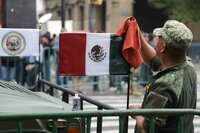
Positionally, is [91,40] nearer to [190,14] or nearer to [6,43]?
→ [6,43]

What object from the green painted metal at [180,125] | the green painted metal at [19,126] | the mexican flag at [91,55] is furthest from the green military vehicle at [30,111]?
the green painted metal at [180,125]

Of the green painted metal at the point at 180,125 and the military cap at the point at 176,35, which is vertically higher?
the military cap at the point at 176,35

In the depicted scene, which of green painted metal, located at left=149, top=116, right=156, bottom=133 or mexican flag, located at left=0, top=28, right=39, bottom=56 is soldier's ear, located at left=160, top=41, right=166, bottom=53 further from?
mexican flag, located at left=0, top=28, right=39, bottom=56

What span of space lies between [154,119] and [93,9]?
41.6 metres

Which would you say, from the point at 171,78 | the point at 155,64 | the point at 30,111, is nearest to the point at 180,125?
the point at 171,78

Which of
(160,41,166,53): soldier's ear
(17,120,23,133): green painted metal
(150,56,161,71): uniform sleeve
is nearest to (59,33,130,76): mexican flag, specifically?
(150,56,161,71): uniform sleeve

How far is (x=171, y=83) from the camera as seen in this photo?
3.88m

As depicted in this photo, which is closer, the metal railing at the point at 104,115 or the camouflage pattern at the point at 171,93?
the metal railing at the point at 104,115

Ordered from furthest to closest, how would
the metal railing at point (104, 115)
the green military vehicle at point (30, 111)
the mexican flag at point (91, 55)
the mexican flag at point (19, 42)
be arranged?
the mexican flag at point (19, 42) → the mexican flag at point (91, 55) → the green military vehicle at point (30, 111) → the metal railing at point (104, 115)

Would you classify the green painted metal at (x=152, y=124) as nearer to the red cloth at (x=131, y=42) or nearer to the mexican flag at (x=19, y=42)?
the red cloth at (x=131, y=42)

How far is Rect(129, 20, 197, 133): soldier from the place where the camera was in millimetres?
3867

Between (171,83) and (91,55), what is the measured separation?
1724 millimetres

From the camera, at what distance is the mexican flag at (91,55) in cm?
527

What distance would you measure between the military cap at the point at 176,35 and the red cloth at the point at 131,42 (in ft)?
2.77
